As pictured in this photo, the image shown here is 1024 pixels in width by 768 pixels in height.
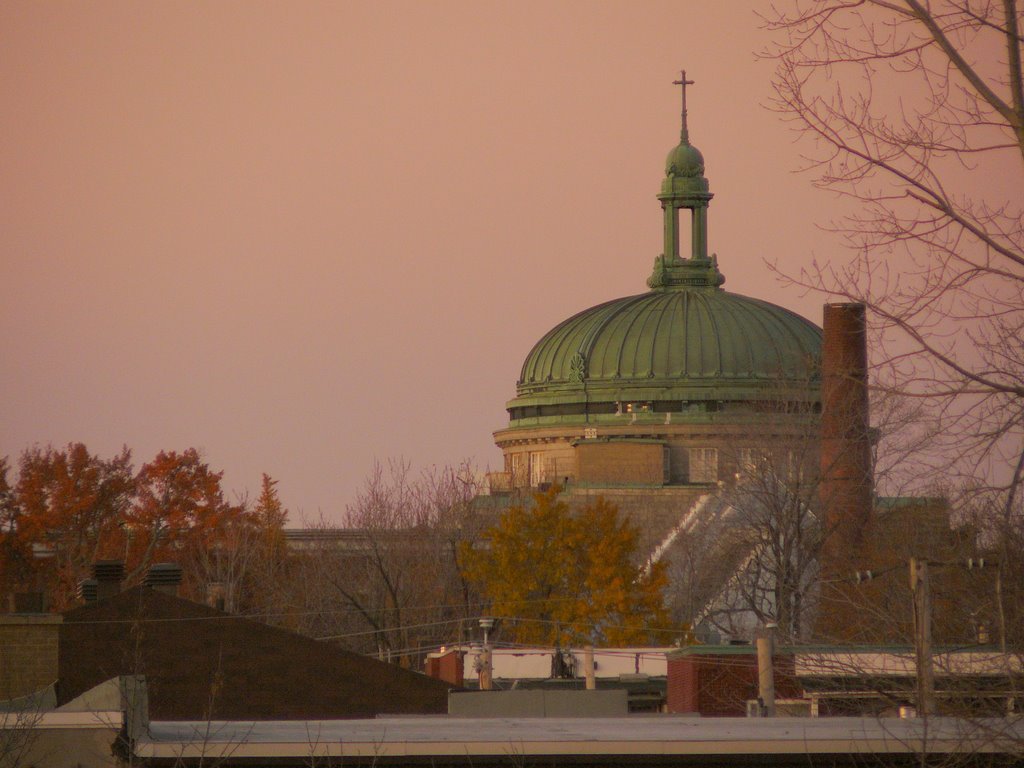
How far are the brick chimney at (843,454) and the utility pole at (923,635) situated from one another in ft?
113

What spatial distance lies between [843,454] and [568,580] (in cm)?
902

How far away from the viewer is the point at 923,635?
2045cm

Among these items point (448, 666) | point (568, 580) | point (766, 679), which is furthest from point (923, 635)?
point (568, 580)

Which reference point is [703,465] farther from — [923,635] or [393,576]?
[923,635]

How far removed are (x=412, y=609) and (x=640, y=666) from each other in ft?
55.6

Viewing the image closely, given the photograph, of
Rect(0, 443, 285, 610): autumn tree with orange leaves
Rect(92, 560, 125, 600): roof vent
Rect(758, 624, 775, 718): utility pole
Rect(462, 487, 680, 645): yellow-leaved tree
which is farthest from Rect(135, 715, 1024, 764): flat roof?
Rect(0, 443, 285, 610): autumn tree with orange leaves

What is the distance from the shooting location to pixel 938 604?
114 ft

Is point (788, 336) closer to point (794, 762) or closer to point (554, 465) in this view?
point (554, 465)

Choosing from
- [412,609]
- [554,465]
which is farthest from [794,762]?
[554,465]

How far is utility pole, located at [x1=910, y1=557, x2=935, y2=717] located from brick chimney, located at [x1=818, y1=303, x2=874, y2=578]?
3455 centimetres

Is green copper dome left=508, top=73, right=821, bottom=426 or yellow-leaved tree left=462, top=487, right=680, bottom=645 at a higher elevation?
green copper dome left=508, top=73, right=821, bottom=426

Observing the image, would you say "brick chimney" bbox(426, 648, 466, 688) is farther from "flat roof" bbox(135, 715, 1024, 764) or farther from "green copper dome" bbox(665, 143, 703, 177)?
"green copper dome" bbox(665, 143, 703, 177)

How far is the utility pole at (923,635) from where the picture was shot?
59.8 ft

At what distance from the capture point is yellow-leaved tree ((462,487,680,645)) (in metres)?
58.5
